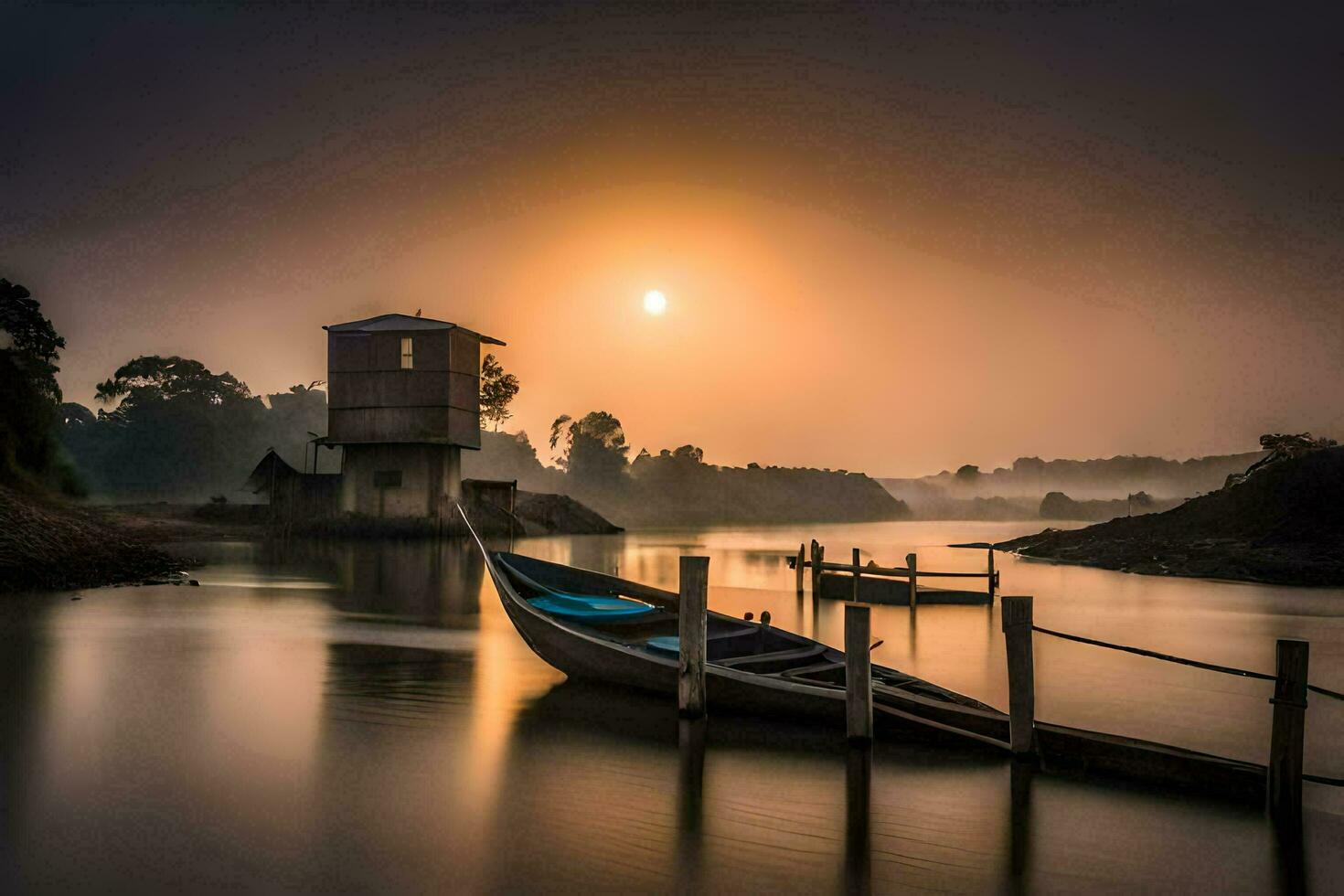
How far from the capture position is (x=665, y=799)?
8.30 m

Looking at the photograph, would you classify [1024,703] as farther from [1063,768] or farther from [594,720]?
[594,720]

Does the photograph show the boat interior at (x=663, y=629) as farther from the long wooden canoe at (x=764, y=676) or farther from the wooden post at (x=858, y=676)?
the wooden post at (x=858, y=676)

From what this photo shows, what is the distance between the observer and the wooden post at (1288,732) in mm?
6910

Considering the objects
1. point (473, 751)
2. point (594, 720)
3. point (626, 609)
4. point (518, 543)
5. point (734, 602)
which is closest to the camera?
point (473, 751)

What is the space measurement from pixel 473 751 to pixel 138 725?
437 centimetres

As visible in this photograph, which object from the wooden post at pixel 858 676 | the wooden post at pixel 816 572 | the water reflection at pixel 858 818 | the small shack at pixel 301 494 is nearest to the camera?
the water reflection at pixel 858 818

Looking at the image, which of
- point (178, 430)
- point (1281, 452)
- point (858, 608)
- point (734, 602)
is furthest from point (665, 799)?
point (178, 430)

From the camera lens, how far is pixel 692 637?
Answer: 10289 mm

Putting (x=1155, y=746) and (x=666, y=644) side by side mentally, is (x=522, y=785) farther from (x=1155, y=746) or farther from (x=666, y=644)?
(x=1155, y=746)

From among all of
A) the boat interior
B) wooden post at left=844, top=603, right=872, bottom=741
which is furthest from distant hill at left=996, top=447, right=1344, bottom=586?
wooden post at left=844, top=603, right=872, bottom=741

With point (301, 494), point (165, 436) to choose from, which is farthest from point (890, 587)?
point (165, 436)

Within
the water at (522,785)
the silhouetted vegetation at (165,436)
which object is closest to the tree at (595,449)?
the silhouetted vegetation at (165,436)

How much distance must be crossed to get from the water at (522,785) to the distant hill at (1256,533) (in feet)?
71.7

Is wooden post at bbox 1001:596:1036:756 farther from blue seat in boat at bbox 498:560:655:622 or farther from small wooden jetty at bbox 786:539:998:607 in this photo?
small wooden jetty at bbox 786:539:998:607
